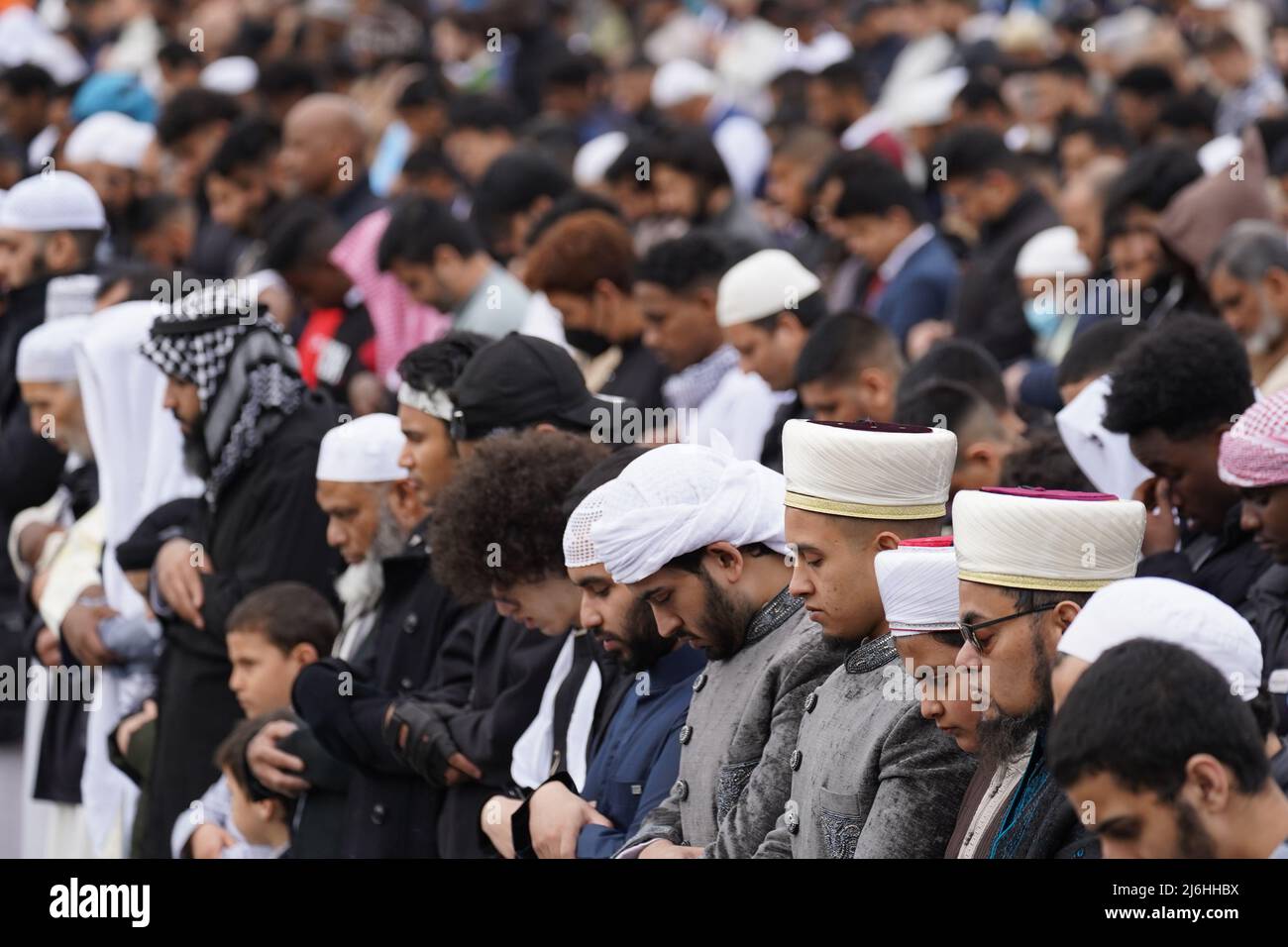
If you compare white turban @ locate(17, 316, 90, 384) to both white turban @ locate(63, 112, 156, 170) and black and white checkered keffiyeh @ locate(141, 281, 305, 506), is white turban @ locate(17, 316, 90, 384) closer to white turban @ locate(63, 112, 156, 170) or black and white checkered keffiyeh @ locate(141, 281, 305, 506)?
black and white checkered keffiyeh @ locate(141, 281, 305, 506)

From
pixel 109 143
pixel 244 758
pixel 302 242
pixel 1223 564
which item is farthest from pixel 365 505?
pixel 109 143

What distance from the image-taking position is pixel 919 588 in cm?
351

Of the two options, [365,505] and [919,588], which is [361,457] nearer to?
[365,505]

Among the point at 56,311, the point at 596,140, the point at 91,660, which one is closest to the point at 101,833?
the point at 91,660

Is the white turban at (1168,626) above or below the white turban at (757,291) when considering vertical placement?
below

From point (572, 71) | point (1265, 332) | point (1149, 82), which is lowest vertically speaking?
point (1265, 332)

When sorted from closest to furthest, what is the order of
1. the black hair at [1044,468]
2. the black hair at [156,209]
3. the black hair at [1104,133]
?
the black hair at [1044,468] → the black hair at [1104,133] → the black hair at [156,209]

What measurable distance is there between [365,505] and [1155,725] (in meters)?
3.16

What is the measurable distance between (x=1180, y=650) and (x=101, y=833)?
470cm

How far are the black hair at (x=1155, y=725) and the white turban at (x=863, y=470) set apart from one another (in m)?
1.03

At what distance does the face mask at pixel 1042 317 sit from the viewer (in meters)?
8.00

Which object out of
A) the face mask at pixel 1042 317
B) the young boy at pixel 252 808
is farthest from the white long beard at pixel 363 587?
the face mask at pixel 1042 317

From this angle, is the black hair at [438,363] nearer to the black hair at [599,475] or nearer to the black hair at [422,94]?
the black hair at [599,475]

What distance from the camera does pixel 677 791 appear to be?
13.1ft
